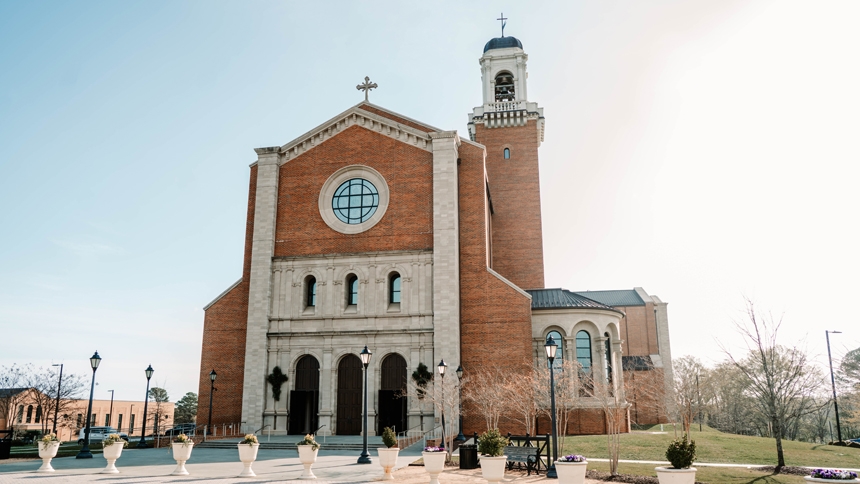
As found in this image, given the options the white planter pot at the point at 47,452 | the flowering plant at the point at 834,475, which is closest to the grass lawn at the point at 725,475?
the flowering plant at the point at 834,475

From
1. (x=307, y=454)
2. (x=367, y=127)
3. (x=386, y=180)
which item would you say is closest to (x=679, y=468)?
(x=307, y=454)

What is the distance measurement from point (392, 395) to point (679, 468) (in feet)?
68.7

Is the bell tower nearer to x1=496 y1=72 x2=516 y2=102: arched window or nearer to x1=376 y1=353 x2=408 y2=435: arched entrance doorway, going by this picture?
x1=496 y1=72 x2=516 y2=102: arched window

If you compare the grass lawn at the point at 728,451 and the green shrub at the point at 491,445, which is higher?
the green shrub at the point at 491,445

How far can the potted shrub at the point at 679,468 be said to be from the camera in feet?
50.6

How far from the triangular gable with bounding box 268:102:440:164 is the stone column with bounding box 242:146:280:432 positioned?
4.56 ft

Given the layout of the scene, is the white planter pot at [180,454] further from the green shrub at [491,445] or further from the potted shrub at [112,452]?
the green shrub at [491,445]

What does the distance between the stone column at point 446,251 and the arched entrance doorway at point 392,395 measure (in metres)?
1.98

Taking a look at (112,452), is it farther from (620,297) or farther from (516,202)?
(620,297)

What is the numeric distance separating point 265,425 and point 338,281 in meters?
8.71

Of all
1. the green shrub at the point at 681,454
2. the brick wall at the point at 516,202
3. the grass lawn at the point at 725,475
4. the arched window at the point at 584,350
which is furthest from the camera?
the brick wall at the point at 516,202

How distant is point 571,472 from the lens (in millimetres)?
17016

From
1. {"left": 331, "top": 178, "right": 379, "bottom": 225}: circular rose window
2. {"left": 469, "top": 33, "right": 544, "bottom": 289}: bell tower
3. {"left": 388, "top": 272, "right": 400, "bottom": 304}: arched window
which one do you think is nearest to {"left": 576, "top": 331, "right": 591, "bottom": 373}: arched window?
{"left": 469, "top": 33, "right": 544, "bottom": 289}: bell tower

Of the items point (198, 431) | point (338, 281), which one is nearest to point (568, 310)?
point (338, 281)
